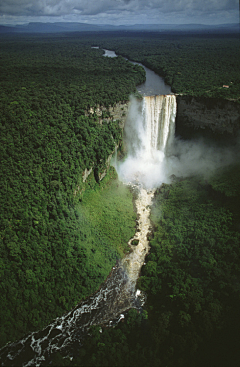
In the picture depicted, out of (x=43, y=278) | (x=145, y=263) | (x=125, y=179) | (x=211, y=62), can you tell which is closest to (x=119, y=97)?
(x=125, y=179)

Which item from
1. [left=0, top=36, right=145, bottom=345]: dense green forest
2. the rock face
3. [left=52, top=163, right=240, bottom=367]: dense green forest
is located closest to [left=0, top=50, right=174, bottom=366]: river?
[left=0, top=36, right=145, bottom=345]: dense green forest

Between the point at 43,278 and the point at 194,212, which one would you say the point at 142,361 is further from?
the point at 194,212

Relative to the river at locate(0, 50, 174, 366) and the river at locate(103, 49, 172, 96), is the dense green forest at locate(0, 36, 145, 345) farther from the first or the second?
the river at locate(103, 49, 172, 96)

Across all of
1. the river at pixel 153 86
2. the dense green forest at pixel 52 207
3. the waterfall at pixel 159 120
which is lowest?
the dense green forest at pixel 52 207

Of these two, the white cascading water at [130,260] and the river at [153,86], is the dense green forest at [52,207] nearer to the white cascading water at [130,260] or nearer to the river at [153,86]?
the white cascading water at [130,260]

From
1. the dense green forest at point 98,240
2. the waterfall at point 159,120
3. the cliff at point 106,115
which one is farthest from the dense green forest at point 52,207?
the waterfall at point 159,120

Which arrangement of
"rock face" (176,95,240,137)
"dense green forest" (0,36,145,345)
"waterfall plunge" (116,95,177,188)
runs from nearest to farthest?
"dense green forest" (0,36,145,345), "rock face" (176,95,240,137), "waterfall plunge" (116,95,177,188)

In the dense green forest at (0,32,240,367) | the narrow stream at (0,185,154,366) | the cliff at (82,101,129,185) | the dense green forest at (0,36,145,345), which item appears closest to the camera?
the dense green forest at (0,32,240,367)

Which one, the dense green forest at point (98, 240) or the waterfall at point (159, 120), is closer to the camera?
the dense green forest at point (98, 240)
